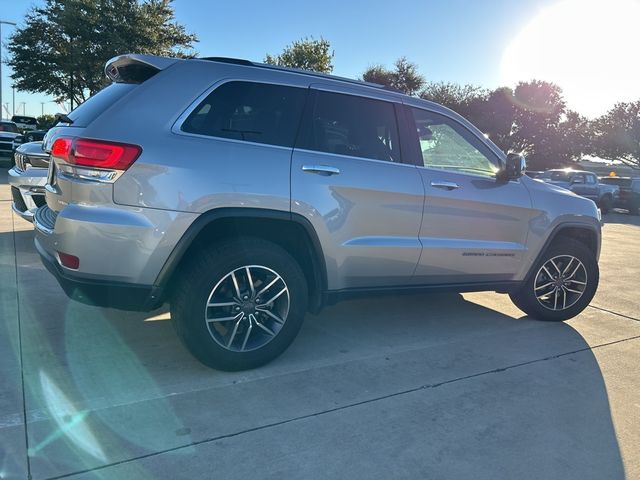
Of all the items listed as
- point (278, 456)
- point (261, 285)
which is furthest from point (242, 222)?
point (278, 456)

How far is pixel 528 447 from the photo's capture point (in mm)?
2809

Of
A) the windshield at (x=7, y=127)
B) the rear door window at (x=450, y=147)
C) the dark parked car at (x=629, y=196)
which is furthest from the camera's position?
the windshield at (x=7, y=127)

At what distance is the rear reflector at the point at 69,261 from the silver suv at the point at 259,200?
0.01 meters

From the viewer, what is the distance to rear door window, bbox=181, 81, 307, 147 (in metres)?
3.23

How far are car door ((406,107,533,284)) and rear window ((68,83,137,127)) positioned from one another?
84.2 inches

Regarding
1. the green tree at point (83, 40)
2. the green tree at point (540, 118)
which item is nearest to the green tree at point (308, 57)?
the green tree at point (83, 40)

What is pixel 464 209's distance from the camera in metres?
4.14

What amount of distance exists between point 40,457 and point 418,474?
6.03 ft

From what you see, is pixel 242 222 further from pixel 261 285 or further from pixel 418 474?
pixel 418 474

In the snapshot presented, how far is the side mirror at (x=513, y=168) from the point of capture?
4312 millimetres

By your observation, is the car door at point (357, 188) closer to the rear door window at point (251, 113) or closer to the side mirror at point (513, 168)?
the rear door window at point (251, 113)

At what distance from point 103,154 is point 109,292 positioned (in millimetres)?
806

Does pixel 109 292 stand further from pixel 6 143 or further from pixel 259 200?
pixel 6 143

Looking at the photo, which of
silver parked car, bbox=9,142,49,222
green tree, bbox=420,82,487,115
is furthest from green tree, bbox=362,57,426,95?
silver parked car, bbox=9,142,49,222
